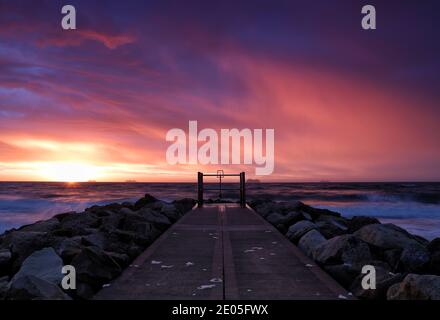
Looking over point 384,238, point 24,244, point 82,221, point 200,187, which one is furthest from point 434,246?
point 200,187

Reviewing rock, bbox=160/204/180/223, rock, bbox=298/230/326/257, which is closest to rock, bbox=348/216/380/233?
rock, bbox=298/230/326/257

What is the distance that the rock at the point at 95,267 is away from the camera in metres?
5.31

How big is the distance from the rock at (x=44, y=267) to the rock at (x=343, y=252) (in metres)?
3.85

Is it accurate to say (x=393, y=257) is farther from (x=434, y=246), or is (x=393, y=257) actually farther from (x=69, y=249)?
(x=69, y=249)

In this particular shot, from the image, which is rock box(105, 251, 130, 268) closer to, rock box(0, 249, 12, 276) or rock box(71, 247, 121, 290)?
rock box(71, 247, 121, 290)

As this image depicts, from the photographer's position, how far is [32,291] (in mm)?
4453

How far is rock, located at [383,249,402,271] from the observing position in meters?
7.33

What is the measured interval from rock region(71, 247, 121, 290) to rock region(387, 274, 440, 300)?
3501 mm

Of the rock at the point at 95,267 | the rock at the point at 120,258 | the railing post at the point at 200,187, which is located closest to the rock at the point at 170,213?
the railing post at the point at 200,187
